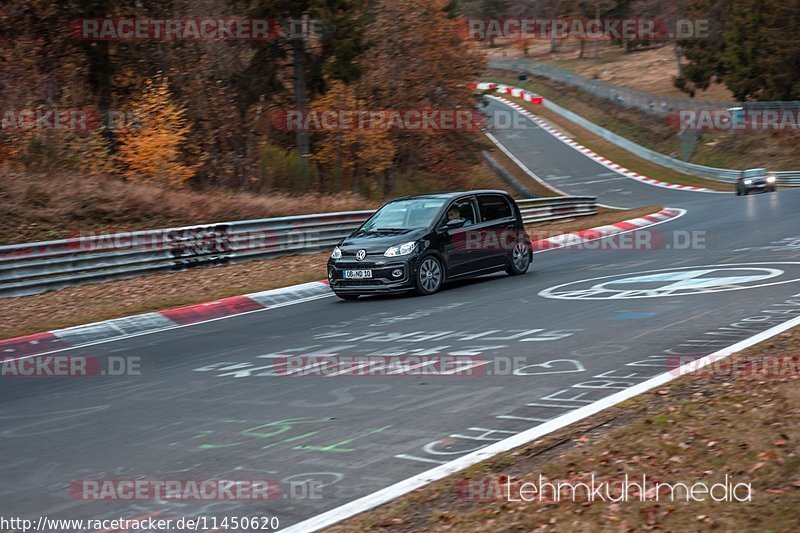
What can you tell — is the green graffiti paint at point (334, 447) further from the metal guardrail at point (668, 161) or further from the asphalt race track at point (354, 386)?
the metal guardrail at point (668, 161)

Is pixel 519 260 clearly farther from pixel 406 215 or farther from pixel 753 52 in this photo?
pixel 753 52

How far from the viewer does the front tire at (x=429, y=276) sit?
15391 millimetres

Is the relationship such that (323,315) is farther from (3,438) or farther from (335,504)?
(335,504)

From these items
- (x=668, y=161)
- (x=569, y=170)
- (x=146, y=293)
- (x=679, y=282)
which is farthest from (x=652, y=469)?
(x=668, y=161)

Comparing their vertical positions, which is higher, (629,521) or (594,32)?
(594,32)

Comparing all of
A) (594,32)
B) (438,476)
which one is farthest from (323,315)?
(594,32)

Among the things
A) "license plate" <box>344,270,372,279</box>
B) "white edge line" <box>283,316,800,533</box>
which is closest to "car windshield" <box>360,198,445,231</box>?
"license plate" <box>344,270,372,279</box>

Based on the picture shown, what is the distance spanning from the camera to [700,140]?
63.7m

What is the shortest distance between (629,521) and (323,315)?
9.59 meters

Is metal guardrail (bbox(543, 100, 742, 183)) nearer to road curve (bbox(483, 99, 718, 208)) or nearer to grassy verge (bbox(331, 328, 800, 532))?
road curve (bbox(483, 99, 718, 208))

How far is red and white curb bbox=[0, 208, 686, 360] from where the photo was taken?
1280 cm

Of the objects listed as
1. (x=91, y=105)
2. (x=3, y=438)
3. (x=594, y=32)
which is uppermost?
(x=594, y=32)

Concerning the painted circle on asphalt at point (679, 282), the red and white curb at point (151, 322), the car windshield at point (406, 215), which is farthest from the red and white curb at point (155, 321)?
the painted circle on asphalt at point (679, 282)

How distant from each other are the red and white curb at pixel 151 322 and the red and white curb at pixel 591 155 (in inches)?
1489
